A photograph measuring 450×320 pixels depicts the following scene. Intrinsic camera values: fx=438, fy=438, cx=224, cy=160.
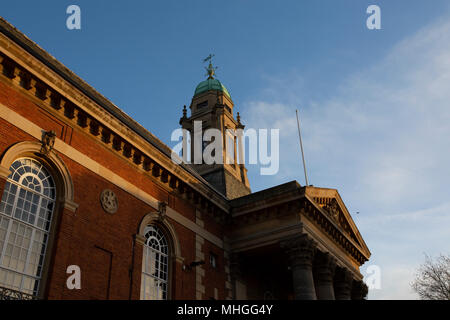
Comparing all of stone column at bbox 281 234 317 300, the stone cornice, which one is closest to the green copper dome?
the stone cornice

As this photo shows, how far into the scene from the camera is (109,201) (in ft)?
52.5

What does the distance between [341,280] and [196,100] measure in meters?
21.4

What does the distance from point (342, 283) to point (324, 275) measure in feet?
11.3

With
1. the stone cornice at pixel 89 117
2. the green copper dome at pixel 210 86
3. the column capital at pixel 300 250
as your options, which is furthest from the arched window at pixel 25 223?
the green copper dome at pixel 210 86

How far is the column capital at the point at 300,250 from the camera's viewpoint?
20.0 meters

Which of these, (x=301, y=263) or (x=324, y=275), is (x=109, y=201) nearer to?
(x=301, y=263)

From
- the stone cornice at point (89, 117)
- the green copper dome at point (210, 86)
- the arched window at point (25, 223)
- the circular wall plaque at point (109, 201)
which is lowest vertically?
the arched window at point (25, 223)

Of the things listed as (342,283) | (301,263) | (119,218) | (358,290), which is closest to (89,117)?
(119,218)

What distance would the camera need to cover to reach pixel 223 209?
2212 cm

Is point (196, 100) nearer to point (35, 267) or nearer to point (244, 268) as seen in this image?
point (244, 268)

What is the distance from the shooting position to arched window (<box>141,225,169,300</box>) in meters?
17.0

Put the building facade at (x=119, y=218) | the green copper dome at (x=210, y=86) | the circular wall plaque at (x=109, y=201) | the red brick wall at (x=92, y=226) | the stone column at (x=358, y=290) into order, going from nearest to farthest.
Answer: the building facade at (x=119, y=218) < the red brick wall at (x=92, y=226) < the circular wall plaque at (x=109, y=201) < the stone column at (x=358, y=290) < the green copper dome at (x=210, y=86)

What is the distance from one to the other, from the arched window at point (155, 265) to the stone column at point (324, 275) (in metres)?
8.20

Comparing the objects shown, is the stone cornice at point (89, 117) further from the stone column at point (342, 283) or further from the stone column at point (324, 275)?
the stone column at point (342, 283)
